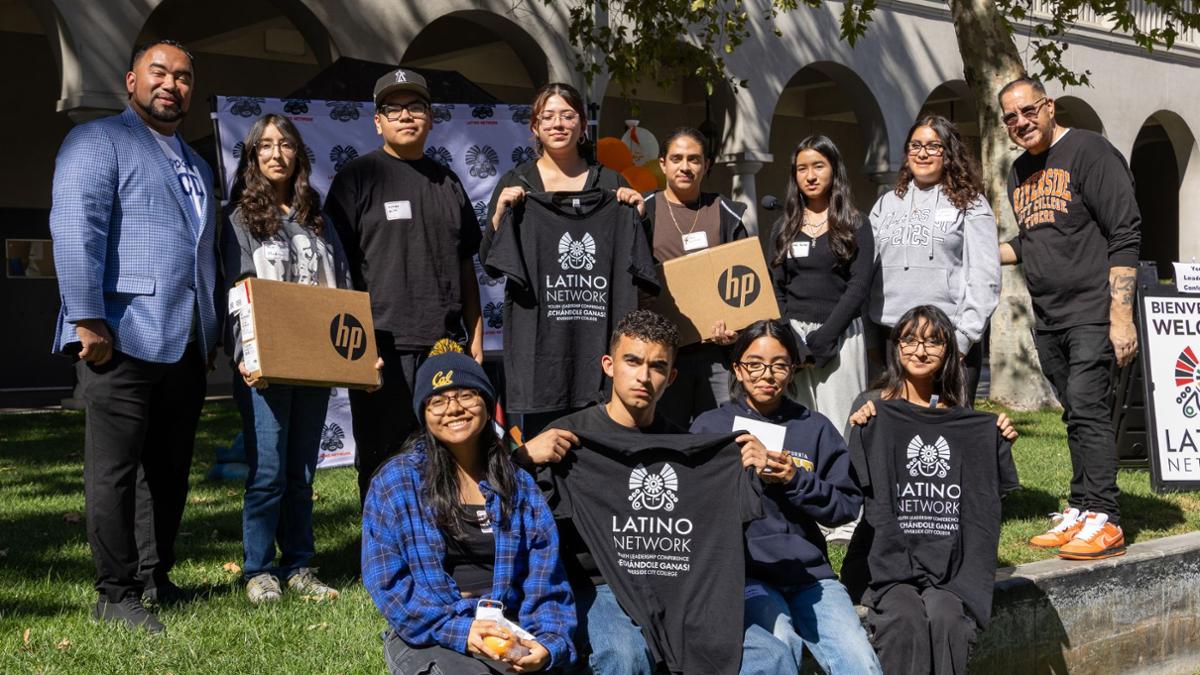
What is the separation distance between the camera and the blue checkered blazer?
4145 mm

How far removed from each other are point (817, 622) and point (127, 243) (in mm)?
2649

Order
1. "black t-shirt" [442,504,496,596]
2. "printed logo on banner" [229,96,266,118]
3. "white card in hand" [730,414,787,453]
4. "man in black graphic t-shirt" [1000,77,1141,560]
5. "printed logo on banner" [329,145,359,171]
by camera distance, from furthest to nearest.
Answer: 1. "printed logo on banner" [329,145,359,171]
2. "printed logo on banner" [229,96,266,118]
3. "man in black graphic t-shirt" [1000,77,1141,560]
4. "white card in hand" [730,414,787,453]
5. "black t-shirt" [442,504,496,596]

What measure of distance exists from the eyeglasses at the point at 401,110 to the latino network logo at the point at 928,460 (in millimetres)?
2244

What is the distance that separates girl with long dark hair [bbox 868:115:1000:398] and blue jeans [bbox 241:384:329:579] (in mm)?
2441

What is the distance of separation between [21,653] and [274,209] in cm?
174

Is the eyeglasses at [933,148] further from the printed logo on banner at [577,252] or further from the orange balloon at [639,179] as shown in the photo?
the orange balloon at [639,179]

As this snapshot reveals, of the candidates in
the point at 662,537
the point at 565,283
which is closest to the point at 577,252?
the point at 565,283

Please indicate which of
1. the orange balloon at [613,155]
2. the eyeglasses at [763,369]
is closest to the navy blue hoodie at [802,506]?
the eyeglasses at [763,369]

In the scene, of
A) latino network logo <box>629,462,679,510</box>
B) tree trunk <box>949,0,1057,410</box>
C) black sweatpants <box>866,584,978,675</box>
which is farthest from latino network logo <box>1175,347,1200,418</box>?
latino network logo <box>629,462,679,510</box>

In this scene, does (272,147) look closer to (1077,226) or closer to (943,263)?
(943,263)

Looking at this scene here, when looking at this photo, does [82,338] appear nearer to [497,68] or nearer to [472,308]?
[472,308]

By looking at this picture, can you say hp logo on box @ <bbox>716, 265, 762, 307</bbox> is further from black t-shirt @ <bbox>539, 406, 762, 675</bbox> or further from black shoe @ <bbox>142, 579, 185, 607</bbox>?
black shoe @ <bbox>142, 579, 185, 607</bbox>

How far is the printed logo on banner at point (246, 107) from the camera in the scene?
761 centimetres

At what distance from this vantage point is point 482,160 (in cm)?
837
